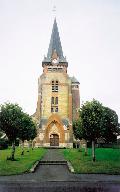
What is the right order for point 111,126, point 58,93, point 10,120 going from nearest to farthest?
point 10,120
point 111,126
point 58,93

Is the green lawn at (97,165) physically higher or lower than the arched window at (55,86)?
lower

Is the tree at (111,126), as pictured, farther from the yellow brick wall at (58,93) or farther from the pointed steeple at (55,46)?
the pointed steeple at (55,46)

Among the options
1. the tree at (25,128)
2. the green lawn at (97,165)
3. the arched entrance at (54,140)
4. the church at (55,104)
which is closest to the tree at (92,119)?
the green lawn at (97,165)

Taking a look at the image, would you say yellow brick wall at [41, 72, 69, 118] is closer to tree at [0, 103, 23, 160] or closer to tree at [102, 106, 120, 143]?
tree at [102, 106, 120, 143]

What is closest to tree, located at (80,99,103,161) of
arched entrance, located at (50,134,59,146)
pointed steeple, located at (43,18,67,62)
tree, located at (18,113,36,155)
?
tree, located at (18,113,36,155)

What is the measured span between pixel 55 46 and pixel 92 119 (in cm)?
5860

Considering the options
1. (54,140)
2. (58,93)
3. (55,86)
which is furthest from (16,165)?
(55,86)

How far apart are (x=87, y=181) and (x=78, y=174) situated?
3793mm

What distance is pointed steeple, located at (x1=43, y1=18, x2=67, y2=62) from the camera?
285 feet

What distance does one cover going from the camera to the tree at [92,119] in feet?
110

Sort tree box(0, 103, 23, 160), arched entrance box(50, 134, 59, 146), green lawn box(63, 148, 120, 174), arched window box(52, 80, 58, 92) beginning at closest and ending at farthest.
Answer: green lawn box(63, 148, 120, 174) < tree box(0, 103, 23, 160) < arched entrance box(50, 134, 59, 146) < arched window box(52, 80, 58, 92)

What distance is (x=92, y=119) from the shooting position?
111 ft

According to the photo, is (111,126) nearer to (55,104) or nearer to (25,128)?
(55,104)

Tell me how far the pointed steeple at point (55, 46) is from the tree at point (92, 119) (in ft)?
171
